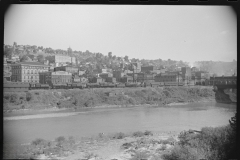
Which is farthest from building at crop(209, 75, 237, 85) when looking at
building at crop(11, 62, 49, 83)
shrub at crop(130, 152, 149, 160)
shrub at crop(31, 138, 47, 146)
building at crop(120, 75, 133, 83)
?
building at crop(11, 62, 49, 83)

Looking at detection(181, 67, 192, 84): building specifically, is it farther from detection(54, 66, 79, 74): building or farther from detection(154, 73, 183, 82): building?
detection(54, 66, 79, 74): building

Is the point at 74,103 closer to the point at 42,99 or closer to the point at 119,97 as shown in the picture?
the point at 42,99

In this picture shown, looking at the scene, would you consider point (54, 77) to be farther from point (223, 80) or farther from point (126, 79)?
point (223, 80)

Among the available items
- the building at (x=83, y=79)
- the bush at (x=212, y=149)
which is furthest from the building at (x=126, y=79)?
the bush at (x=212, y=149)

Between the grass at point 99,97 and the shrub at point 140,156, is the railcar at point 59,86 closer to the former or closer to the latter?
the grass at point 99,97

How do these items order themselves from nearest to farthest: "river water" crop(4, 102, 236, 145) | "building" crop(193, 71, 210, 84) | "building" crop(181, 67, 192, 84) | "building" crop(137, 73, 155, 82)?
1. "river water" crop(4, 102, 236, 145)
2. "building" crop(193, 71, 210, 84)
3. "building" crop(181, 67, 192, 84)
4. "building" crop(137, 73, 155, 82)

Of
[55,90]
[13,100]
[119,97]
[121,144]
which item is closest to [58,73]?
[55,90]

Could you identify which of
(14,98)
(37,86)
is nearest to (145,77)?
(37,86)
